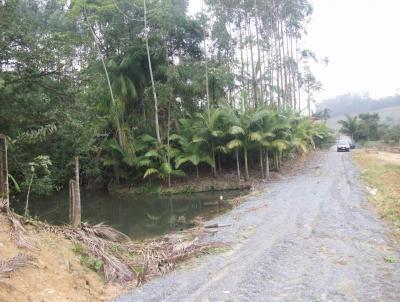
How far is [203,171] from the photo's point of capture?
63.9 ft

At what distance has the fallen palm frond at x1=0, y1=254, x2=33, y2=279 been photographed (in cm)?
438

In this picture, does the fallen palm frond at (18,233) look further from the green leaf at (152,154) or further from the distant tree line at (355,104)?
the distant tree line at (355,104)

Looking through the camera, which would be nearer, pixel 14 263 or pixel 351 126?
pixel 14 263

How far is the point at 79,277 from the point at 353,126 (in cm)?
4131

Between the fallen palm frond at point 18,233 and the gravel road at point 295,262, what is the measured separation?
1.63m

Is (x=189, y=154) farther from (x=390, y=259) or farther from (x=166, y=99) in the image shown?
(x=390, y=259)

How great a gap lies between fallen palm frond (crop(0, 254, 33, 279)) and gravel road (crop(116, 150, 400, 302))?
1.28 metres

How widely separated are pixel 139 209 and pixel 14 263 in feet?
32.6

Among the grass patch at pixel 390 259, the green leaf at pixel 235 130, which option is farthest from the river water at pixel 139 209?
the grass patch at pixel 390 259

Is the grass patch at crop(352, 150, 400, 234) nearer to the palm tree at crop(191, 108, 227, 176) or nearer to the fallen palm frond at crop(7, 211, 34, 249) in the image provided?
the palm tree at crop(191, 108, 227, 176)

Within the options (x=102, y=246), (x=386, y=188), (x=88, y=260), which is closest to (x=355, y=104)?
(x=386, y=188)

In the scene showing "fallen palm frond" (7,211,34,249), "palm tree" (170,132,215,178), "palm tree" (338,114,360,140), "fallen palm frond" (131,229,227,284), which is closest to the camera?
"fallen palm frond" (7,211,34,249)

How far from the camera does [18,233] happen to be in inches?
213

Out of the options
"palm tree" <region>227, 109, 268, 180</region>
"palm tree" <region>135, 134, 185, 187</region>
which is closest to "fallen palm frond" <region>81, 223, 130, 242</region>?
"palm tree" <region>227, 109, 268, 180</region>
